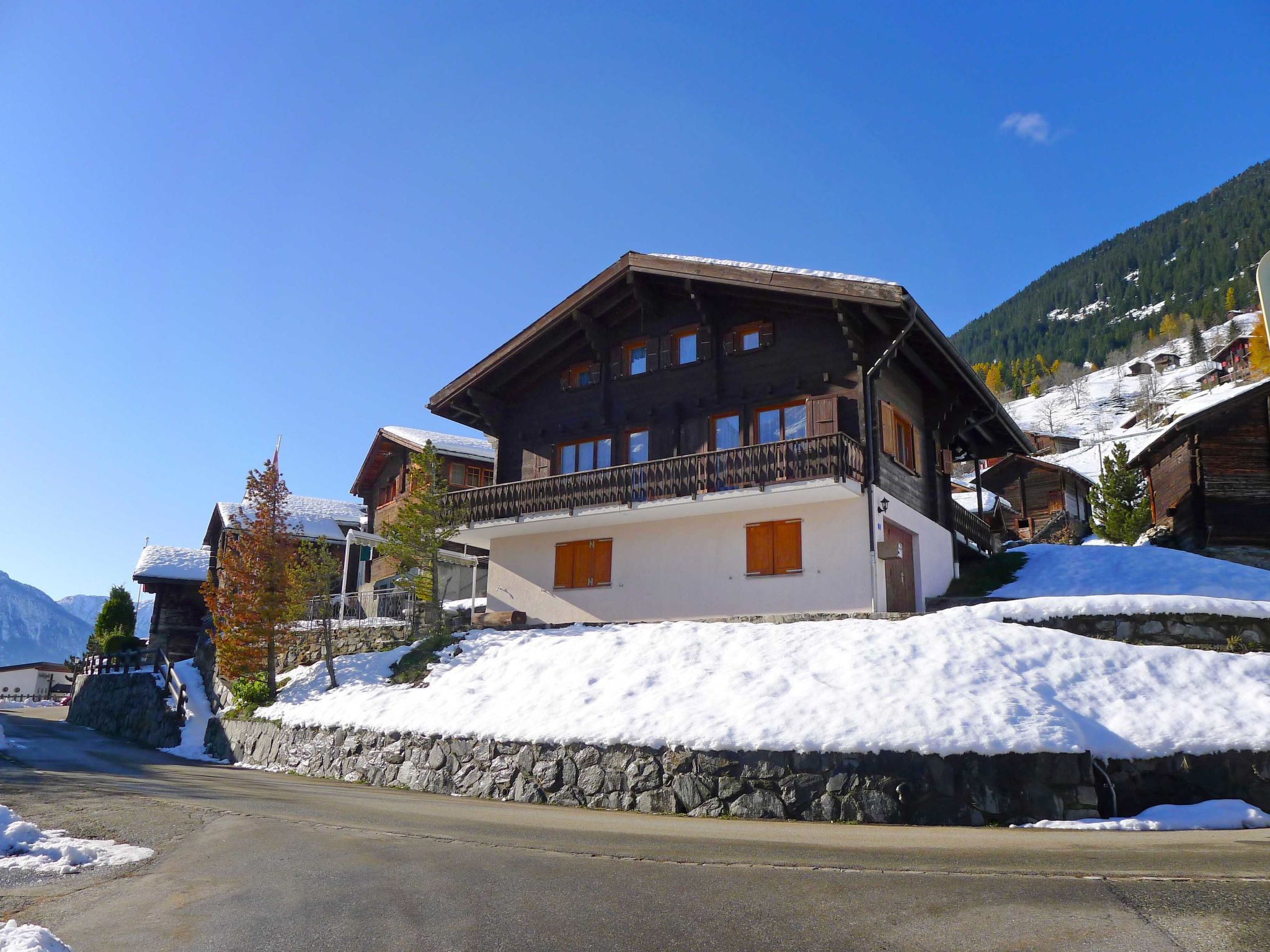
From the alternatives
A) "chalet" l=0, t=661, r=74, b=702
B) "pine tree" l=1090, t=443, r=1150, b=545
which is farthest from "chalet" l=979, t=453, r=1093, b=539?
"chalet" l=0, t=661, r=74, b=702

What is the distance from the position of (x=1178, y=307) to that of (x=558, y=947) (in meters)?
203

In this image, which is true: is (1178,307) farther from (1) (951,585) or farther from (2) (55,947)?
(2) (55,947)

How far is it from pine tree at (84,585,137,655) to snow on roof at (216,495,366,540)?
29.4ft

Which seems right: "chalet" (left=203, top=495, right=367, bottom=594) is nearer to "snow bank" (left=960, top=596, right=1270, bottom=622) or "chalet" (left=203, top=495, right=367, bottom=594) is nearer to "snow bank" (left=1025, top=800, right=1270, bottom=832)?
"snow bank" (left=960, top=596, right=1270, bottom=622)

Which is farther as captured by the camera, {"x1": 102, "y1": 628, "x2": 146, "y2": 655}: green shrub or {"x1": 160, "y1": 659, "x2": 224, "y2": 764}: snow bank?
{"x1": 102, "y1": 628, "x2": 146, "y2": 655}: green shrub

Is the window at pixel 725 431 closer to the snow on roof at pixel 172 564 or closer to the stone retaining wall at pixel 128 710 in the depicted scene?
the stone retaining wall at pixel 128 710

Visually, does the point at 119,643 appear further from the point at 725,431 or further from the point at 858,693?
the point at 858,693

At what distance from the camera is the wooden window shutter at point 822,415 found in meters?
21.3

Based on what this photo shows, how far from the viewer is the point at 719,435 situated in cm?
2334

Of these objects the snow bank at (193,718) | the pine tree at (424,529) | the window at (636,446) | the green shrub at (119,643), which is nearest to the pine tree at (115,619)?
the green shrub at (119,643)

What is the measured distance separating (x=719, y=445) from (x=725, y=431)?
1.41ft

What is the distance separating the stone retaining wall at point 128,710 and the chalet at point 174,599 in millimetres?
3923

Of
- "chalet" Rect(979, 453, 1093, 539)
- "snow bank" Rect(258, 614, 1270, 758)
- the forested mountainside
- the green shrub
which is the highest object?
the forested mountainside

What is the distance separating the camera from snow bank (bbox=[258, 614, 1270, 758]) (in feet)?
40.6
